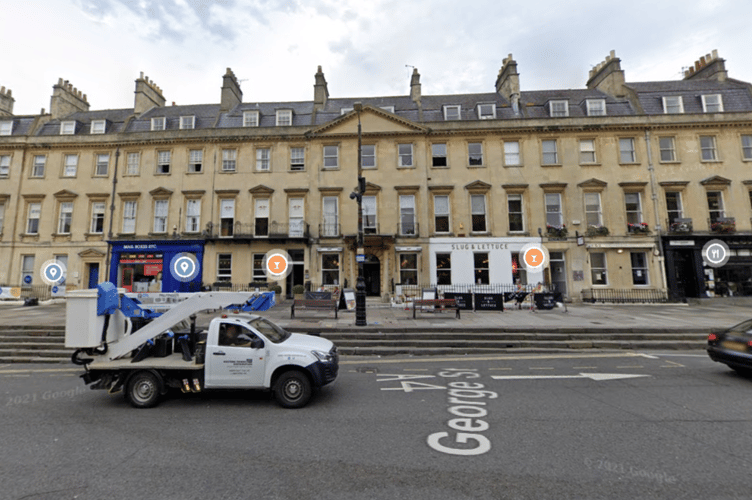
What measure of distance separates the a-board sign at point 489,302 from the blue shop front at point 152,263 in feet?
56.8

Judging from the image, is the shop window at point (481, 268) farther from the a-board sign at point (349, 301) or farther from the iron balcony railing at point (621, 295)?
the a-board sign at point (349, 301)

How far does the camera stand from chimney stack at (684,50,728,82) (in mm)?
24750

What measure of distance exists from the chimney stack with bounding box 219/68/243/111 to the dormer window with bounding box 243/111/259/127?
6.87 ft

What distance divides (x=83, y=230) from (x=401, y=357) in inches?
972

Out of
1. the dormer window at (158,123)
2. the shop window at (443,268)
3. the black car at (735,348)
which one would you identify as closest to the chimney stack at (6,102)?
the dormer window at (158,123)

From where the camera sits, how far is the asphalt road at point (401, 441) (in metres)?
3.51

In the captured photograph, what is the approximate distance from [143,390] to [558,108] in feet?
89.2

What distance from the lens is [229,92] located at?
83.3 feet

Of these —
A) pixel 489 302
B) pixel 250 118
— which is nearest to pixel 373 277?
pixel 489 302

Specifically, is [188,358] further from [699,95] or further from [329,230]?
[699,95]

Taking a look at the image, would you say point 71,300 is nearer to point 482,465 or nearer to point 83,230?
point 482,465

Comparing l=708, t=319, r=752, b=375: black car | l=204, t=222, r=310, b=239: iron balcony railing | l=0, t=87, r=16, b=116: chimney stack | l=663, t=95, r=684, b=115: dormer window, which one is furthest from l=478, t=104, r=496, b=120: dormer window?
l=0, t=87, r=16, b=116: chimney stack

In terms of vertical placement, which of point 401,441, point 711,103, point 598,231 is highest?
point 711,103

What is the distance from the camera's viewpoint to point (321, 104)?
25203 millimetres
